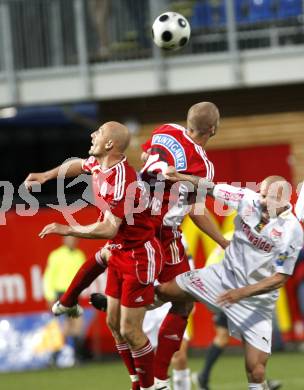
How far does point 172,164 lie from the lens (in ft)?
30.7

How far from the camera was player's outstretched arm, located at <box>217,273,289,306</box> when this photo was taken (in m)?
9.22

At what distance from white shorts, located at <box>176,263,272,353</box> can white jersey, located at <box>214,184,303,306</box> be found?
0.08 m

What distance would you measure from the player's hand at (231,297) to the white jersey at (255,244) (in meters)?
0.35

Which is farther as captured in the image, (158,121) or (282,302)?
(158,121)

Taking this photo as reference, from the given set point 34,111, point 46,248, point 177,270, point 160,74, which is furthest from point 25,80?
point 177,270

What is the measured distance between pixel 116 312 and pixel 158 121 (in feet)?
35.8

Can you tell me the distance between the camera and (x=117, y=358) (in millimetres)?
16922

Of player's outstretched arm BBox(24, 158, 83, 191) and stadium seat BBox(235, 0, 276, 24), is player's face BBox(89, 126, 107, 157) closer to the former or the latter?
player's outstretched arm BBox(24, 158, 83, 191)

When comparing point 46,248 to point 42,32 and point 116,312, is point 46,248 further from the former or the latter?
point 116,312

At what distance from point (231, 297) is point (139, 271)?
749 millimetres

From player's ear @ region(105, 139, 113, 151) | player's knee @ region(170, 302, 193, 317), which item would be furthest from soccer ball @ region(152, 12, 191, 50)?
player's knee @ region(170, 302, 193, 317)

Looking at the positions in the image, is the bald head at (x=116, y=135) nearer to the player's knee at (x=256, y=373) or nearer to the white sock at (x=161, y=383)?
the white sock at (x=161, y=383)

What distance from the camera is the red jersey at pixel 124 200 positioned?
9.11 m

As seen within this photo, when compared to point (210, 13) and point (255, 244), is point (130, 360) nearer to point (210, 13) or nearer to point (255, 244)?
point (255, 244)
